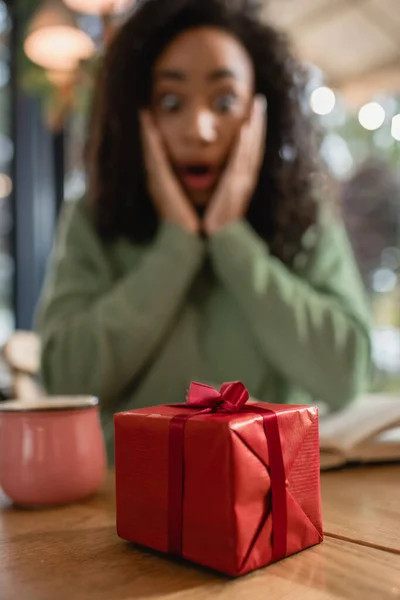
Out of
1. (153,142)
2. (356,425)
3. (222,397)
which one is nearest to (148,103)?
(153,142)

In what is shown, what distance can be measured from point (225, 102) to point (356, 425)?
61 cm

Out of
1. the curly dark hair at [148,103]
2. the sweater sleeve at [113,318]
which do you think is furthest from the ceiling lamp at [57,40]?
the sweater sleeve at [113,318]

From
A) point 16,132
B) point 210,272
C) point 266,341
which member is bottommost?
point 266,341

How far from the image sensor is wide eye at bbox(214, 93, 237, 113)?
109 cm

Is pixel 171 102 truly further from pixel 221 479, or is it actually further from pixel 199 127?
pixel 221 479

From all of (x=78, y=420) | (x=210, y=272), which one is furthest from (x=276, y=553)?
(x=210, y=272)

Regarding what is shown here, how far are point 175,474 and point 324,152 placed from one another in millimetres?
1160

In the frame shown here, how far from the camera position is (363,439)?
0.78 metres

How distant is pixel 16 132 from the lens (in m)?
2.71

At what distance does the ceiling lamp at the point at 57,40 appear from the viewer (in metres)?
1.83

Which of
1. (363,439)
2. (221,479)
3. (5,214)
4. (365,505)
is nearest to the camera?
(221,479)

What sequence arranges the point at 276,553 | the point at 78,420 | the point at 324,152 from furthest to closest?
the point at 324,152, the point at 78,420, the point at 276,553

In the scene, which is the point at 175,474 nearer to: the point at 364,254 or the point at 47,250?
→ the point at 364,254

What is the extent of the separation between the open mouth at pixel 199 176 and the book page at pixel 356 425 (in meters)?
0.50
